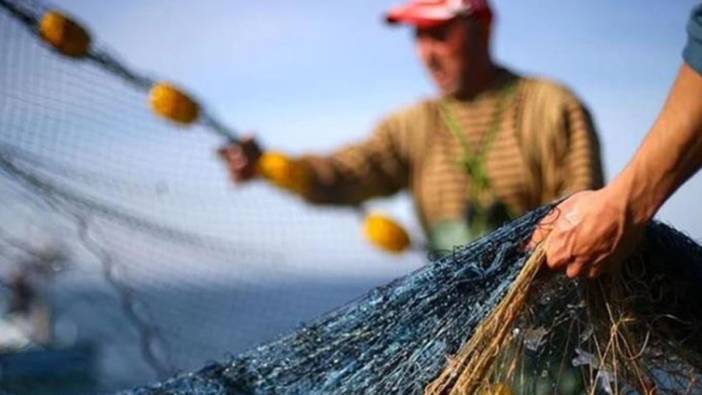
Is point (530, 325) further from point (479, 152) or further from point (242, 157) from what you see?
point (242, 157)

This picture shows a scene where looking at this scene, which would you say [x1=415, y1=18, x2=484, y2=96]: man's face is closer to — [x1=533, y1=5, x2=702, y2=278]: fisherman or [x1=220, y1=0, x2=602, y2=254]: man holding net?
[x1=220, y1=0, x2=602, y2=254]: man holding net

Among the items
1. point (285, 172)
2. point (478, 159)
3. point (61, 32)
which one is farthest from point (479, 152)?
point (61, 32)

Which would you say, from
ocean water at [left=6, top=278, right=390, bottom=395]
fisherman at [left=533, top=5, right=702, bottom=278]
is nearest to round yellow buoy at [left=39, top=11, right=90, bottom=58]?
ocean water at [left=6, top=278, right=390, bottom=395]

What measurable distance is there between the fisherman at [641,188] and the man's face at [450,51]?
151 centimetres

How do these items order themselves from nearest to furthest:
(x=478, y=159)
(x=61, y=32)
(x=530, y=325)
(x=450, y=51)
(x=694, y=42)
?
1. (x=694, y=42)
2. (x=530, y=325)
3. (x=61, y=32)
4. (x=478, y=159)
5. (x=450, y=51)

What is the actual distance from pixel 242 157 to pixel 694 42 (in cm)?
186

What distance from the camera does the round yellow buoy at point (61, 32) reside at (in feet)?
10.6

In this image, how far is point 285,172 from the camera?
11.8 ft

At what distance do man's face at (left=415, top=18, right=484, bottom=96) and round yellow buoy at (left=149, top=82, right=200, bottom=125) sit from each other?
1.99ft

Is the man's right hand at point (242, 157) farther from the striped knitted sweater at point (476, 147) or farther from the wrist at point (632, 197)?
the wrist at point (632, 197)

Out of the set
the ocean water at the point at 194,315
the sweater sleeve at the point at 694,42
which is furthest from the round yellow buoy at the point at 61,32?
the sweater sleeve at the point at 694,42

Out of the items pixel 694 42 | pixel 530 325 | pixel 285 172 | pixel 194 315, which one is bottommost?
pixel 194 315

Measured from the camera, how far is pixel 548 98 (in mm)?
3398

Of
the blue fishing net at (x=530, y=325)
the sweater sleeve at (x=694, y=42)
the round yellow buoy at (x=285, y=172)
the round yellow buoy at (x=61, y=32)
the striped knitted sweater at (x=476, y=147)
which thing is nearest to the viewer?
the sweater sleeve at (x=694, y=42)
